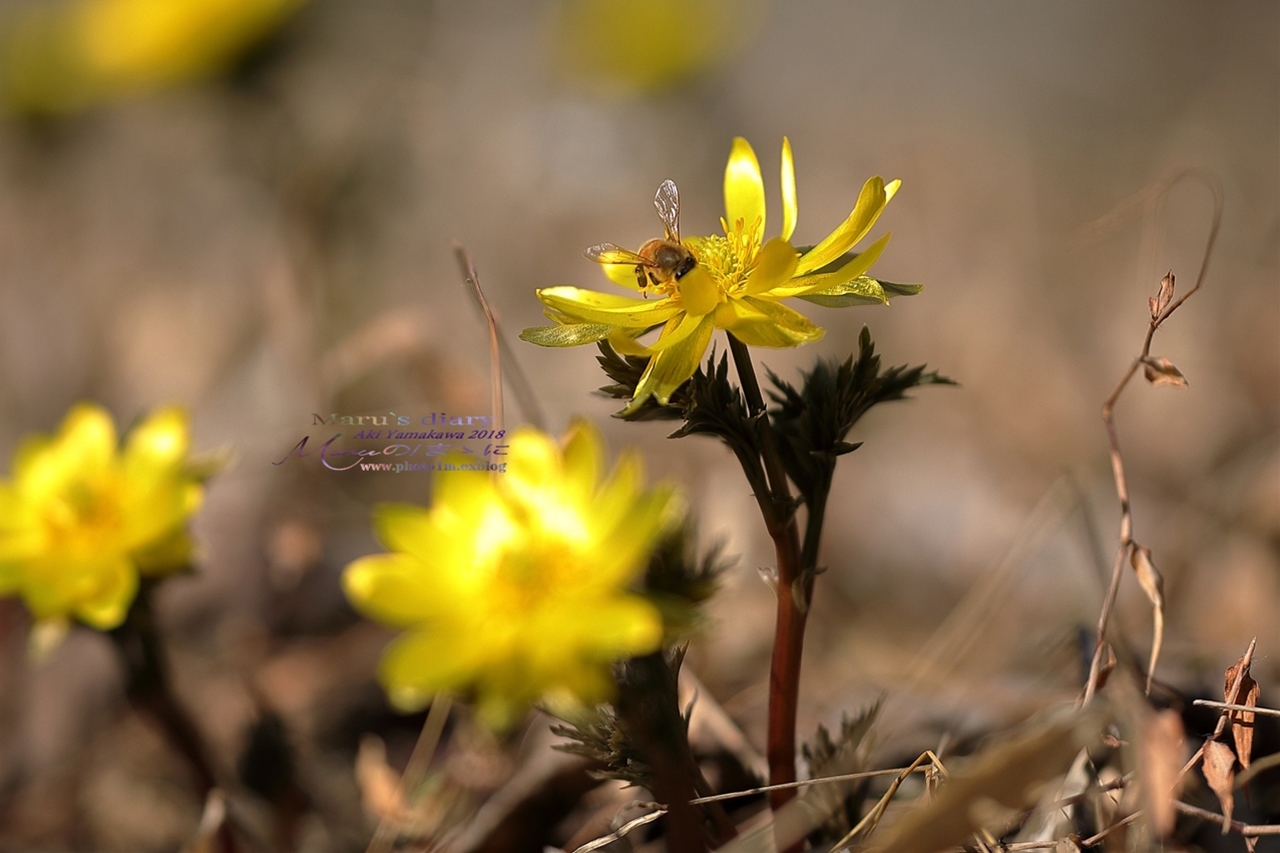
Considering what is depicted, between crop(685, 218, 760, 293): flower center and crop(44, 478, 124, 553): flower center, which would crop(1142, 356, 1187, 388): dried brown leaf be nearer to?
crop(685, 218, 760, 293): flower center

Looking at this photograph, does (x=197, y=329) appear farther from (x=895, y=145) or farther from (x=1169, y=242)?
(x=1169, y=242)

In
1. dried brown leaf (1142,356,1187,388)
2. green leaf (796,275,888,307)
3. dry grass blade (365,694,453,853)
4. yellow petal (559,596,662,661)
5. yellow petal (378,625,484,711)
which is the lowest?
dry grass blade (365,694,453,853)

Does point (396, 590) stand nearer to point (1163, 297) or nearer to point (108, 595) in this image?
point (108, 595)

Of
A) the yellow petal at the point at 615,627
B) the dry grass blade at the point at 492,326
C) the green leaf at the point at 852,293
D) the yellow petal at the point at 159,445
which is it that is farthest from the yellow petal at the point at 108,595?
the green leaf at the point at 852,293

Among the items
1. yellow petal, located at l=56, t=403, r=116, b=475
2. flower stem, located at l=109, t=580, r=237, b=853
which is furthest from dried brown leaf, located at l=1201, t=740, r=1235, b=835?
yellow petal, located at l=56, t=403, r=116, b=475

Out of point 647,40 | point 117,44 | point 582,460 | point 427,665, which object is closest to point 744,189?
point 582,460

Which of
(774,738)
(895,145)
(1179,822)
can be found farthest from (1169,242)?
(774,738)
